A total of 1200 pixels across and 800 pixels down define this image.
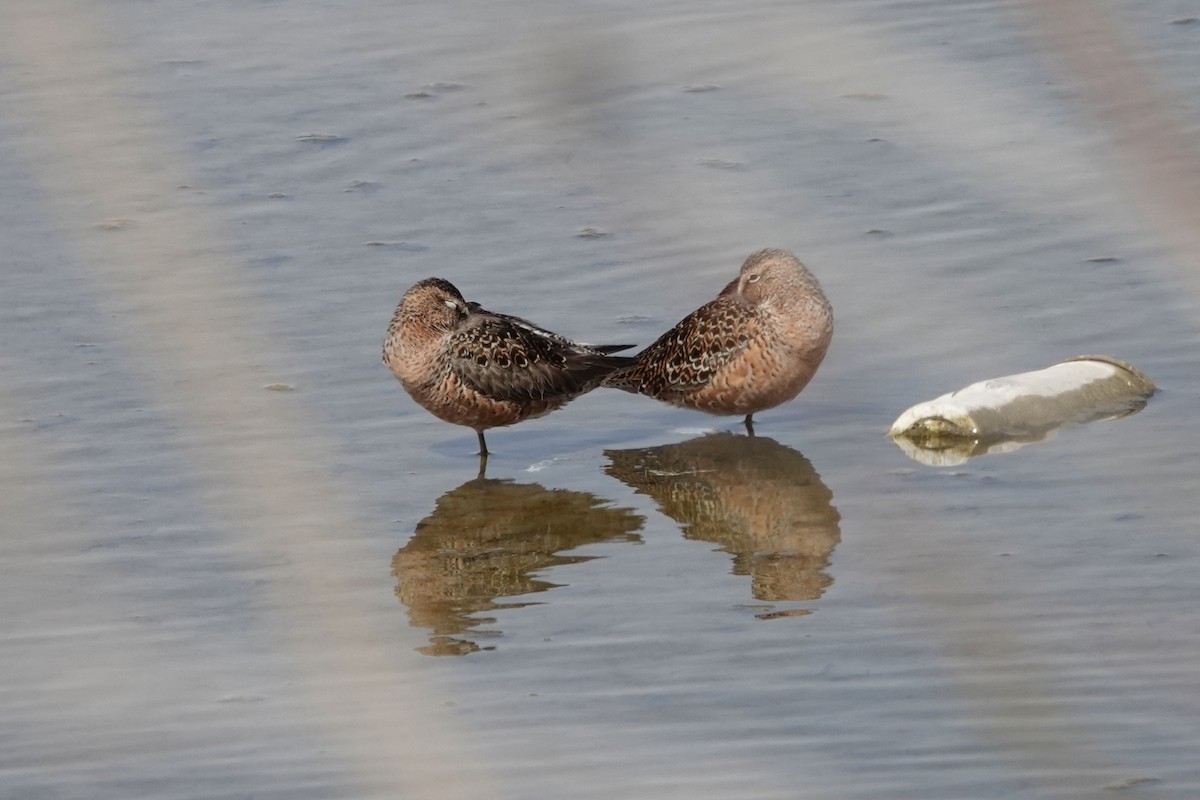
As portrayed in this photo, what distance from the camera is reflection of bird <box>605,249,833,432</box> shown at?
294 inches

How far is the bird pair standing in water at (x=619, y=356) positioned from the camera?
746 centimetres

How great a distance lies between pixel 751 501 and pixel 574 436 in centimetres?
118

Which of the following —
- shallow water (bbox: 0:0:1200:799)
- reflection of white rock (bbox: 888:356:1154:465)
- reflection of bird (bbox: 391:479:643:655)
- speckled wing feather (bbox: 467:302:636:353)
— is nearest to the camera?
shallow water (bbox: 0:0:1200:799)

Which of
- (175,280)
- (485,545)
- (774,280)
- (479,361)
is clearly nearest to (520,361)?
(479,361)

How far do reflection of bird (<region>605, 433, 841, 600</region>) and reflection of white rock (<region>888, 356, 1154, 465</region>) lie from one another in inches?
17.7

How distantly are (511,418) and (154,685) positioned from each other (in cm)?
250

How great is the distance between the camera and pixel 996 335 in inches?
324

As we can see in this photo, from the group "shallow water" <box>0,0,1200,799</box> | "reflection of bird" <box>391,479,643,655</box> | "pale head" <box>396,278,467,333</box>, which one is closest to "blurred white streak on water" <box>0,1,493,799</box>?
"shallow water" <box>0,0,1200,799</box>

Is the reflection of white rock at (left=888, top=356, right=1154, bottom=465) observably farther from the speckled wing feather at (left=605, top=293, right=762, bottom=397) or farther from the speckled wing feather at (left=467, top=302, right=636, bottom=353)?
the speckled wing feather at (left=467, top=302, right=636, bottom=353)

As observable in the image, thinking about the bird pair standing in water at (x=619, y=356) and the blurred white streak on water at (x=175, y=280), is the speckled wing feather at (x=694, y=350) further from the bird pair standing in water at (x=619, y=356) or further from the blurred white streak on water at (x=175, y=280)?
the blurred white streak on water at (x=175, y=280)

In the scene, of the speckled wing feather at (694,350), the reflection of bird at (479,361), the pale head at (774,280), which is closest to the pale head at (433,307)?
the reflection of bird at (479,361)

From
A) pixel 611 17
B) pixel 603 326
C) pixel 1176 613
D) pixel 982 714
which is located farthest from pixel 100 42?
pixel 603 326

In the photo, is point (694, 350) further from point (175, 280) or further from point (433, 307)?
point (175, 280)

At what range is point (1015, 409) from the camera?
7098 mm
